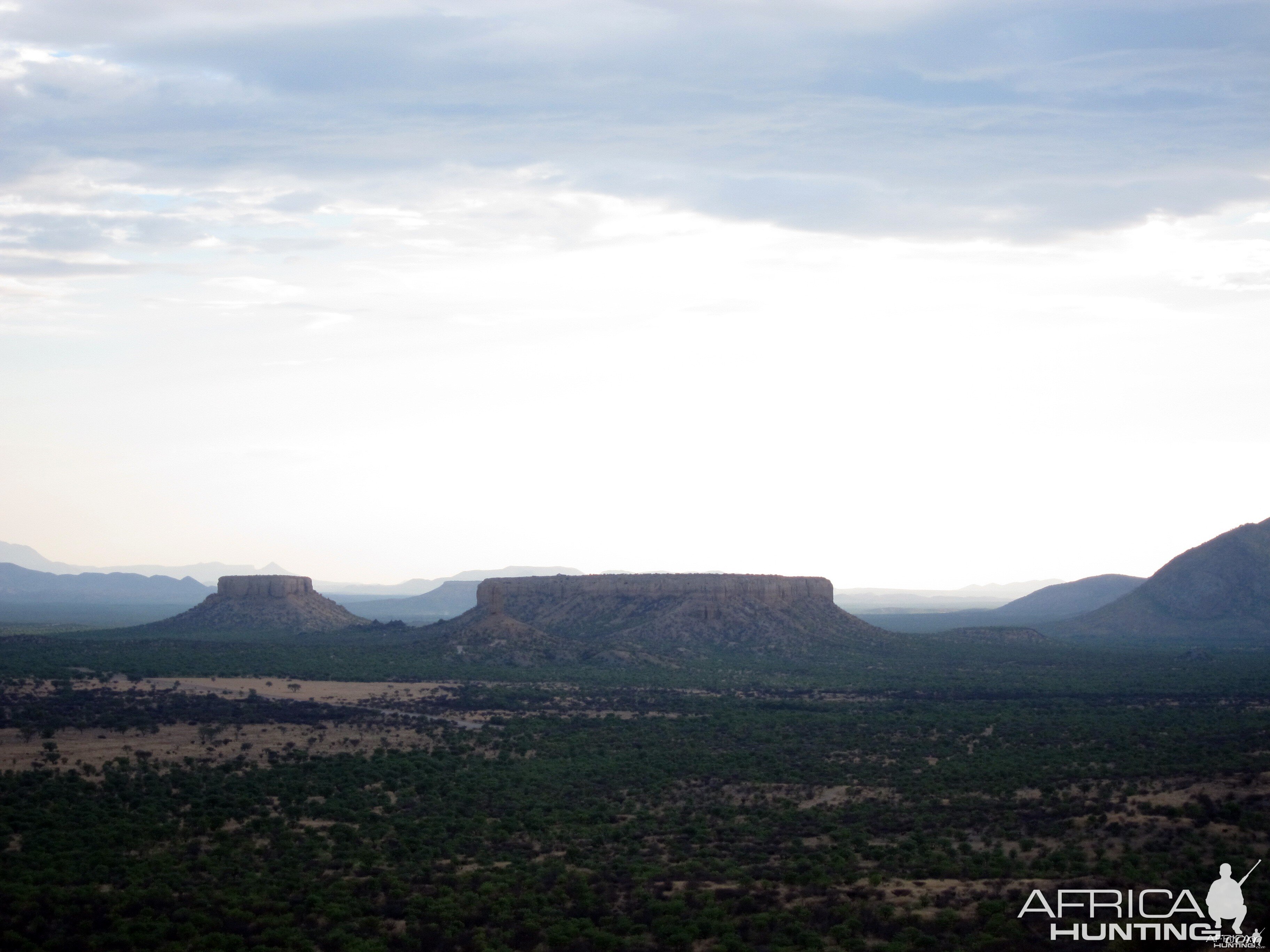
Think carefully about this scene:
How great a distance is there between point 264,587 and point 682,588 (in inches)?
1969

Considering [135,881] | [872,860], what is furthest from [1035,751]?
[135,881]

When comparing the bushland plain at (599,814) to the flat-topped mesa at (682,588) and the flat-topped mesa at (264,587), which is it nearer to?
the flat-topped mesa at (682,588)

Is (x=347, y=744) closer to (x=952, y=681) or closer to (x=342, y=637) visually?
(x=952, y=681)

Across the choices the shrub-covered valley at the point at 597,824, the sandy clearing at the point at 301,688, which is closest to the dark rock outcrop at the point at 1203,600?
the shrub-covered valley at the point at 597,824

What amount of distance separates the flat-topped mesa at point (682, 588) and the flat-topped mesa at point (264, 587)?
25.8 m

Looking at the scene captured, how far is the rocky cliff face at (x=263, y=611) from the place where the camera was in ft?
448

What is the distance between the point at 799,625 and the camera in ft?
395

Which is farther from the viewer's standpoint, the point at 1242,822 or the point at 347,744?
the point at 347,744

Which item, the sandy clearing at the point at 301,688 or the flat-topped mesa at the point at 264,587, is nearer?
the sandy clearing at the point at 301,688

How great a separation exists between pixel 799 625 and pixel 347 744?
68726 millimetres

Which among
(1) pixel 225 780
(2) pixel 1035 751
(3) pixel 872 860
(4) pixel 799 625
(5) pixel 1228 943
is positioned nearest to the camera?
(5) pixel 1228 943

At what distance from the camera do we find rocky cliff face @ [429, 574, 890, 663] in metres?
107

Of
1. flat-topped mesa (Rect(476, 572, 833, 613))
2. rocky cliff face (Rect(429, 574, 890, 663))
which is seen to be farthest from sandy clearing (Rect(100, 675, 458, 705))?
flat-topped mesa (Rect(476, 572, 833, 613))

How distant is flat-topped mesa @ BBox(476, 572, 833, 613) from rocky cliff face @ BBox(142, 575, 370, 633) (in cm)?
2093
